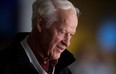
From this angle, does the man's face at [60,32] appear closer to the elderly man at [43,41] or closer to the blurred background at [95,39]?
the elderly man at [43,41]

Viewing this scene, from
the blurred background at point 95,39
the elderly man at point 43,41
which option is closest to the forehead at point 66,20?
the elderly man at point 43,41

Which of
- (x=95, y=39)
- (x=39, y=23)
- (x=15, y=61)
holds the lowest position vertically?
(x=95, y=39)

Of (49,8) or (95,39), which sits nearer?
(49,8)

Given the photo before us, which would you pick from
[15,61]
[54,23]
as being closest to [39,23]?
[54,23]

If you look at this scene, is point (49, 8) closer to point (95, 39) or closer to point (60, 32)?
point (60, 32)

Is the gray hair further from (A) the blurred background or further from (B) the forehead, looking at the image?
(A) the blurred background

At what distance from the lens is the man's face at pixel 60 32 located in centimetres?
117

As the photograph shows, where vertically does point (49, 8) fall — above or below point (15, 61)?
above

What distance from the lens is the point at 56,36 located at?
118 centimetres

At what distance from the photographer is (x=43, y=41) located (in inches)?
47.6

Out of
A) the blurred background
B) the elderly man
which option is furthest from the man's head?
the blurred background

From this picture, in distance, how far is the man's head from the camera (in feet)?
3.84

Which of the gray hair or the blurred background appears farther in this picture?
the blurred background

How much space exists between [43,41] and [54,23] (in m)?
0.10
